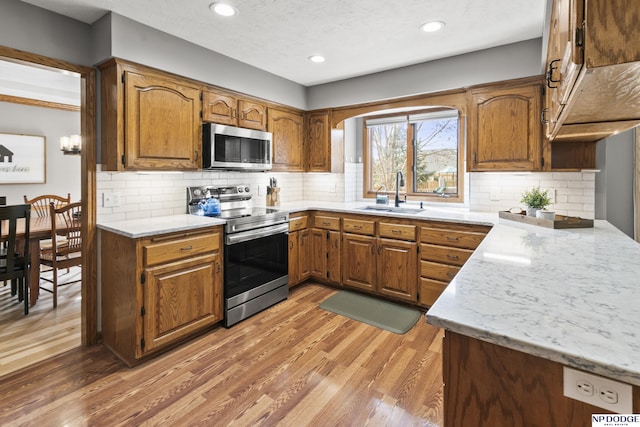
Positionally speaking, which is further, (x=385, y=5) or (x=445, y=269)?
(x=445, y=269)

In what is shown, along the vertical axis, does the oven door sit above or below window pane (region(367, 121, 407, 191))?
below

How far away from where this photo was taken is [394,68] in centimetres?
353

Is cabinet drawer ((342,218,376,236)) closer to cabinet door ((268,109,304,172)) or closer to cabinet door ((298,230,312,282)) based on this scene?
cabinet door ((298,230,312,282))

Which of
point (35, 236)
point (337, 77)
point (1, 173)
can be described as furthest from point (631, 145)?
point (1, 173)

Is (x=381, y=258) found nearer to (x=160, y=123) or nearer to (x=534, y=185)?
(x=534, y=185)

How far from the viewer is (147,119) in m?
2.60

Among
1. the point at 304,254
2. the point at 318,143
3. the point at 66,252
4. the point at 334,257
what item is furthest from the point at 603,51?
the point at 66,252

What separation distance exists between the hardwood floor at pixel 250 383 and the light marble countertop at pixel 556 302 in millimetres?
982

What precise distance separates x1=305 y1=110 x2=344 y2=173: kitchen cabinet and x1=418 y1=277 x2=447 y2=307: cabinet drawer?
1767 mm

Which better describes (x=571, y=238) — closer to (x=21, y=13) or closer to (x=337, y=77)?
(x=337, y=77)

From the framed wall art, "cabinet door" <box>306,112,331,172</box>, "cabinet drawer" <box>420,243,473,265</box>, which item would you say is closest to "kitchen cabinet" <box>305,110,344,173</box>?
"cabinet door" <box>306,112,331,172</box>

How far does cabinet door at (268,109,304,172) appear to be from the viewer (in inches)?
151

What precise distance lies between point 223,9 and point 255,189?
1.93 m

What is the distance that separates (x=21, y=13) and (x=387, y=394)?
335 centimetres
